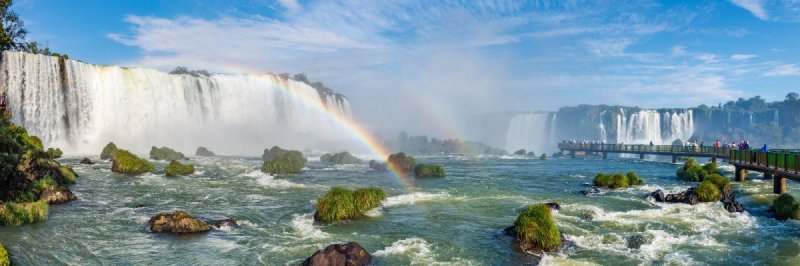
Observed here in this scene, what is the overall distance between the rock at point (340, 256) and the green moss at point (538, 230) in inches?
197

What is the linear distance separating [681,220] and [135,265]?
18.5 m

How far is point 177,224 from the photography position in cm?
1642

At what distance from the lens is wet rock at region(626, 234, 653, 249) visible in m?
15.3

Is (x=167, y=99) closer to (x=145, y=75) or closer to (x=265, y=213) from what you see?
(x=145, y=75)

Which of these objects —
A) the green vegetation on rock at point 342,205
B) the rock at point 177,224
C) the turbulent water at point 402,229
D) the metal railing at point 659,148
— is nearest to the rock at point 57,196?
the turbulent water at point 402,229

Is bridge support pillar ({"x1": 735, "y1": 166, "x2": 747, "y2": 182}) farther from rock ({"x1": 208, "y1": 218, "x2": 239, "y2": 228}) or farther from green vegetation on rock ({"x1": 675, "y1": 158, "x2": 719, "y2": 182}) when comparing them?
rock ({"x1": 208, "y1": 218, "x2": 239, "y2": 228})

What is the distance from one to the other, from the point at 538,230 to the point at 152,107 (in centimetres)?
5374

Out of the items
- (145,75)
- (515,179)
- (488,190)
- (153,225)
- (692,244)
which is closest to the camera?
(692,244)

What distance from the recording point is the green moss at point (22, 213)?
1602 cm

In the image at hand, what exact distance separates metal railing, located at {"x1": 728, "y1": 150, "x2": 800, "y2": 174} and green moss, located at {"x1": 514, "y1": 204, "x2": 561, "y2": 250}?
15447mm

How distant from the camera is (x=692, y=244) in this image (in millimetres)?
15438

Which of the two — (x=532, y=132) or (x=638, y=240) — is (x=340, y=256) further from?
(x=532, y=132)

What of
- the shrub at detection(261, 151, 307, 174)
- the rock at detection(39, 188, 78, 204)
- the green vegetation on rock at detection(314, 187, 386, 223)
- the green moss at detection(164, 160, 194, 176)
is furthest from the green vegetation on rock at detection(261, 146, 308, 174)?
the green vegetation on rock at detection(314, 187, 386, 223)

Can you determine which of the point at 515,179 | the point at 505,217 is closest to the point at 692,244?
the point at 505,217
